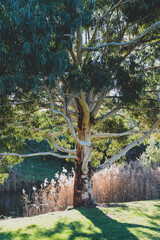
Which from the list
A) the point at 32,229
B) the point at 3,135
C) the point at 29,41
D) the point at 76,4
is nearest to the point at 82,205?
the point at 32,229

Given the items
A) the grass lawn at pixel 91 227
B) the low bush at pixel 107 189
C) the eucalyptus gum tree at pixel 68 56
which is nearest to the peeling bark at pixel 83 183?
the eucalyptus gum tree at pixel 68 56

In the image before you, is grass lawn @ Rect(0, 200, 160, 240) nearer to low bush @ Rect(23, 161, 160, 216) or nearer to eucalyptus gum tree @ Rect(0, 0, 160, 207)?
eucalyptus gum tree @ Rect(0, 0, 160, 207)

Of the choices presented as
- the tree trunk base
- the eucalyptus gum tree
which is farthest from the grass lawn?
the eucalyptus gum tree

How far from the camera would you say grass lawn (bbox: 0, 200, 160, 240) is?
357 cm

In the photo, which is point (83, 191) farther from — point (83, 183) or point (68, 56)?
point (68, 56)

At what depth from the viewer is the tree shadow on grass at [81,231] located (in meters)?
3.52

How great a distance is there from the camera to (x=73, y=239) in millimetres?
3438

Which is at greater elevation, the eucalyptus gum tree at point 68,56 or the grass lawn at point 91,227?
the eucalyptus gum tree at point 68,56

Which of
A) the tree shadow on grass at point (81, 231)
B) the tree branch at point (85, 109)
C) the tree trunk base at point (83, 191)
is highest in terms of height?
the tree branch at point (85, 109)

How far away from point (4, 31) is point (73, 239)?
344cm

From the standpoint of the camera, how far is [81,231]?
3836mm

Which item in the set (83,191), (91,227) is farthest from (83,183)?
(91,227)

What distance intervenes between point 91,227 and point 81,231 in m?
0.29

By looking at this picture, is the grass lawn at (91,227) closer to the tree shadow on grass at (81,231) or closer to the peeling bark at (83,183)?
the tree shadow on grass at (81,231)
